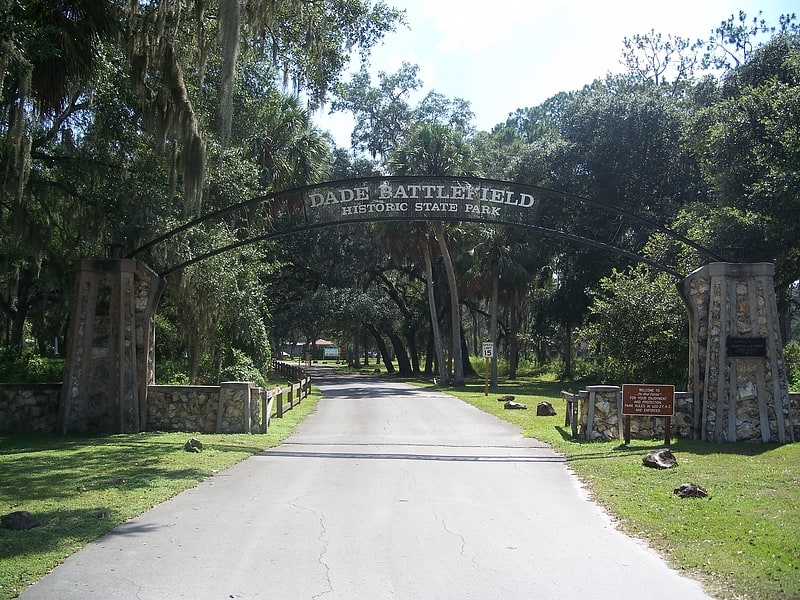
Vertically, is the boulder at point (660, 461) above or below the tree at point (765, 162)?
below

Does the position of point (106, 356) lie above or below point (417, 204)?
below

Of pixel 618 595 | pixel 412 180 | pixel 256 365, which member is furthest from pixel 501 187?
pixel 256 365

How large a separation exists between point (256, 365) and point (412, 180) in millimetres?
12238

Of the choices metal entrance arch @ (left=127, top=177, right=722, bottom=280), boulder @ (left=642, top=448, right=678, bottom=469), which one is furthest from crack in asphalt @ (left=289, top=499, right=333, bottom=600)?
metal entrance arch @ (left=127, top=177, right=722, bottom=280)

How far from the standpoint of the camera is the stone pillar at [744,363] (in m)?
14.0

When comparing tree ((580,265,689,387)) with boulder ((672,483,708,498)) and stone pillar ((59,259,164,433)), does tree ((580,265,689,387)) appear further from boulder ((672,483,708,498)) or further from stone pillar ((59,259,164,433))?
stone pillar ((59,259,164,433))

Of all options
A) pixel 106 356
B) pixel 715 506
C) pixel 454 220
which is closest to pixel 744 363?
pixel 454 220

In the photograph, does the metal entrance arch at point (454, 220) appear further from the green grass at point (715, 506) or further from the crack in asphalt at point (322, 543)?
the crack in asphalt at point (322, 543)

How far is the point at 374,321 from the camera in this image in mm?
45312

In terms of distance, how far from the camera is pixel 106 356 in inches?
592

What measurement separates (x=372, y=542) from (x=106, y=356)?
32.8ft

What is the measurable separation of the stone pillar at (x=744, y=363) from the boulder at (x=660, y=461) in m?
3.42

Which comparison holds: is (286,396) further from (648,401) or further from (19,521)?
(19,521)

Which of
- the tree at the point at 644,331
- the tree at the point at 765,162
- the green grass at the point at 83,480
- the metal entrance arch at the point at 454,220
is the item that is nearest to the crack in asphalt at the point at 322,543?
the green grass at the point at 83,480
